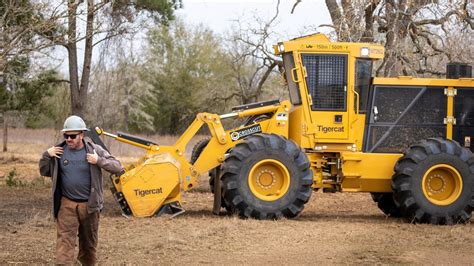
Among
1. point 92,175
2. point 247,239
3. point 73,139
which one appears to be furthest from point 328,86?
point 73,139

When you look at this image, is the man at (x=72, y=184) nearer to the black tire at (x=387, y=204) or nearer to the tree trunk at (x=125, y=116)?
the black tire at (x=387, y=204)

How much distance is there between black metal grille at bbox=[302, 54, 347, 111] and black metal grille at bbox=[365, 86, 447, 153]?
1.98 ft

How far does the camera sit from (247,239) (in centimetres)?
1111

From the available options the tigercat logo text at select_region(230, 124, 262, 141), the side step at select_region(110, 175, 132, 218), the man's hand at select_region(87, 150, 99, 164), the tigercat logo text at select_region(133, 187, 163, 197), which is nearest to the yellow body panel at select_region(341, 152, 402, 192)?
the tigercat logo text at select_region(230, 124, 262, 141)

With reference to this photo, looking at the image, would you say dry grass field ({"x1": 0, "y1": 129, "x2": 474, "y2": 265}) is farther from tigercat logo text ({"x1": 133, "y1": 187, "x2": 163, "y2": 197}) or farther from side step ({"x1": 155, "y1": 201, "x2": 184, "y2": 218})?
tigercat logo text ({"x1": 133, "y1": 187, "x2": 163, "y2": 197})

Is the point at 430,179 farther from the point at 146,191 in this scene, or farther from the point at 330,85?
the point at 146,191

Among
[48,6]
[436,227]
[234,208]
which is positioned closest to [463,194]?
[436,227]

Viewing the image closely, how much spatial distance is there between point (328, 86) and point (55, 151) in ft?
22.3

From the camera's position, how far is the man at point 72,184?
8109 mm

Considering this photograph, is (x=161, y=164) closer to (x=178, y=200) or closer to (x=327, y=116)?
(x=178, y=200)

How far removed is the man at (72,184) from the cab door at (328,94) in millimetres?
6235

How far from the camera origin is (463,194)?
13.2m

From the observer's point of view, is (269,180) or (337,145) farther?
(337,145)

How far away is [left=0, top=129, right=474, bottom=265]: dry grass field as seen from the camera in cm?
987
